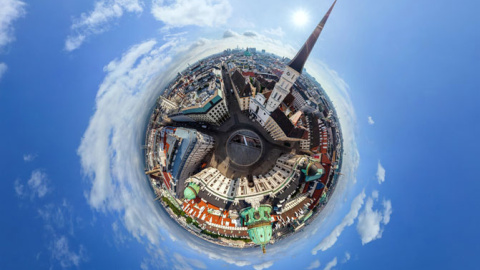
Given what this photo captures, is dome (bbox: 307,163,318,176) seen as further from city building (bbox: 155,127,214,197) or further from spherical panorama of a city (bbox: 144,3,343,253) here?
city building (bbox: 155,127,214,197)

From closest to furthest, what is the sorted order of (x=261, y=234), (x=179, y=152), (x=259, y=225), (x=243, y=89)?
1. (x=261, y=234)
2. (x=259, y=225)
3. (x=179, y=152)
4. (x=243, y=89)

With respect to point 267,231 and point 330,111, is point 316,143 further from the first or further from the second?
point 267,231

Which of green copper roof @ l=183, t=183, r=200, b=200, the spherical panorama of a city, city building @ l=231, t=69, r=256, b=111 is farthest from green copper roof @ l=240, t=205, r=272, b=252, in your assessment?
city building @ l=231, t=69, r=256, b=111

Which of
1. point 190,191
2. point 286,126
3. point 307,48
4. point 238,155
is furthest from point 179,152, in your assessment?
point 307,48

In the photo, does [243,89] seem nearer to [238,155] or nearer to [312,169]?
[238,155]

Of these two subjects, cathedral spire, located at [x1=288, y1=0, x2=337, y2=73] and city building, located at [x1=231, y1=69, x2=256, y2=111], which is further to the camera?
city building, located at [x1=231, y1=69, x2=256, y2=111]

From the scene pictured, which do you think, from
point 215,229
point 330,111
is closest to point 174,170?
point 215,229

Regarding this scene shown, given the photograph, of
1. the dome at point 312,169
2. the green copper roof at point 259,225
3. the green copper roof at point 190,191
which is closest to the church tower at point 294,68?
the dome at point 312,169
